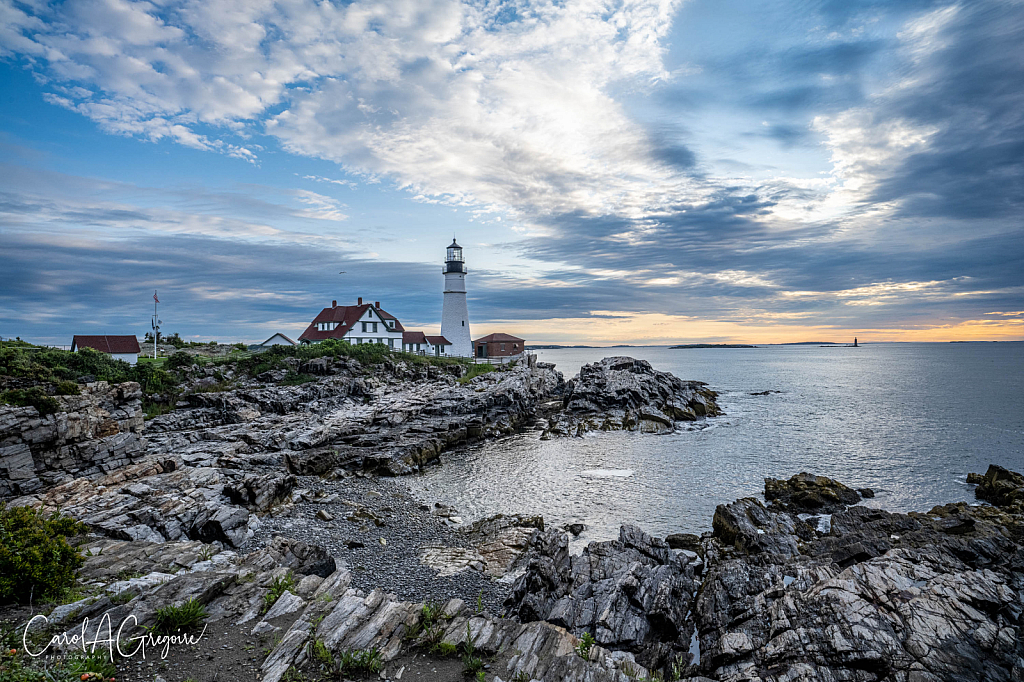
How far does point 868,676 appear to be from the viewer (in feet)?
31.0

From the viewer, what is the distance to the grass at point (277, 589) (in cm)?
1090

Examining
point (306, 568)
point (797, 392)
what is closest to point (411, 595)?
point (306, 568)

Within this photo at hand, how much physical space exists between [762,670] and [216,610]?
39.6ft

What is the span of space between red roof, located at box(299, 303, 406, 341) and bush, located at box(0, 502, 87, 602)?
6464cm

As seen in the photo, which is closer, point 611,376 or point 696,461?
point 696,461

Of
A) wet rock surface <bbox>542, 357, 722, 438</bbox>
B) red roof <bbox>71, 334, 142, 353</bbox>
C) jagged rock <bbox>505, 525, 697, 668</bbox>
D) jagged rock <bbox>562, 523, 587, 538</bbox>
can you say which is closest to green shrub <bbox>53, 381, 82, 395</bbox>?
jagged rock <bbox>505, 525, 697, 668</bbox>

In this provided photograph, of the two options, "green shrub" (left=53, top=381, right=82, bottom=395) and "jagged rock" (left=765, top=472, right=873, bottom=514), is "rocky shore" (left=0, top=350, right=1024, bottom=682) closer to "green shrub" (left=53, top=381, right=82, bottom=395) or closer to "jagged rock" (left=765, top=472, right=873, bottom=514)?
"jagged rock" (left=765, top=472, right=873, bottom=514)

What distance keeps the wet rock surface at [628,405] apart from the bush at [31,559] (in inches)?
1427

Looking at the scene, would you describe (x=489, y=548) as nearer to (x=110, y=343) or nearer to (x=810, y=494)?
(x=810, y=494)

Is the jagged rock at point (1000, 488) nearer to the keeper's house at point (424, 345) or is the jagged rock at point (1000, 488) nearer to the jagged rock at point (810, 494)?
the jagged rock at point (810, 494)

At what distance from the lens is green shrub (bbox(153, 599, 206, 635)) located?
9.38 m

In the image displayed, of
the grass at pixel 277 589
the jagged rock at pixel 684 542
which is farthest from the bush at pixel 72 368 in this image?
the jagged rock at pixel 684 542

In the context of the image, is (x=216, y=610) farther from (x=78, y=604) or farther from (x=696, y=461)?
(x=696, y=461)

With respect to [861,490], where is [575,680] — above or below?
above
